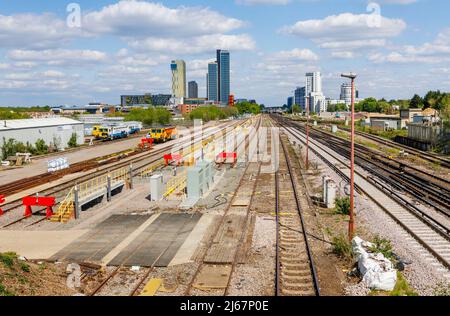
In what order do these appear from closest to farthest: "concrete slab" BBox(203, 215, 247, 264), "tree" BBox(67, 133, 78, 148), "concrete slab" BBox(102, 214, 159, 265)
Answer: "concrete slab" BBox(203, 215, 247, 264), "concrete slab" BBox(102, 214, 159, 265), "tree" BBox(67, 133, 78, 148)

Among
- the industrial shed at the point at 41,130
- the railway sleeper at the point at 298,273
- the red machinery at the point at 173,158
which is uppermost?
the industrial shed at the point at 41,130

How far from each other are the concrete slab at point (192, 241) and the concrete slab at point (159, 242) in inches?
7.0

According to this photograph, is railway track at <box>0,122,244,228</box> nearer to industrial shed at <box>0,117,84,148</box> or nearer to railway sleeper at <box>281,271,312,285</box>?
industrial shed at <box>0,117,84,148</box>

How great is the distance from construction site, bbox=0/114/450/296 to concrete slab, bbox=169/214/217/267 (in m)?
0.07

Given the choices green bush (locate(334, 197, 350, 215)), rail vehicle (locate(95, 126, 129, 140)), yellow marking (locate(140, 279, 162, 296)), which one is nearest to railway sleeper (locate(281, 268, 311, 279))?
yellow marking (locate(140, 279, 162, 296))

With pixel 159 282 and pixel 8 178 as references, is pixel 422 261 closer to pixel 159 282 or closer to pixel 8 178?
pixel 159 282

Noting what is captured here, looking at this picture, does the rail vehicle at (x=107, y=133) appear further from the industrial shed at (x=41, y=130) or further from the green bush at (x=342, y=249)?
the green bush at (x=342, y=249)

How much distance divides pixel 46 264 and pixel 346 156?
38.1m

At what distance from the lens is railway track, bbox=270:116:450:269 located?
53.3 feet

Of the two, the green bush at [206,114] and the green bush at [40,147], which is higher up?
the green bush at [206,114]

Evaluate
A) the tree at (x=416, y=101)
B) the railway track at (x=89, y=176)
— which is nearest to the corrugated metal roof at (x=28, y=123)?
the railway track at (x=89, y=176)

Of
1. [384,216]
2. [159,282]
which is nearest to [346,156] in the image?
[384,216]

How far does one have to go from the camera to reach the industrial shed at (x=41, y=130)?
46344 millimetres

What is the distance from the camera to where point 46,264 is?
14602 millimetres
